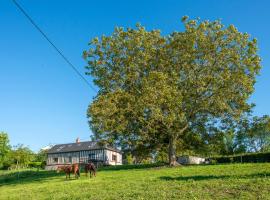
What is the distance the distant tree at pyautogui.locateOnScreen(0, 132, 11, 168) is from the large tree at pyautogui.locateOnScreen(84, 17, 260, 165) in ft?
197

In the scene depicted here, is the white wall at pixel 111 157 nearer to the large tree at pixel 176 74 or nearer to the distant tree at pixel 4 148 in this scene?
the distant tree at pixel 4 148

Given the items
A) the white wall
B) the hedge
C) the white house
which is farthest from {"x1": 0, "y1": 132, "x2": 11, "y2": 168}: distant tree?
the hedge

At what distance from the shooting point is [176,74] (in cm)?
4172

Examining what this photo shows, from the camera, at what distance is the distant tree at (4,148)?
310ft

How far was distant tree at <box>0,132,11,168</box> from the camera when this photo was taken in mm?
94562

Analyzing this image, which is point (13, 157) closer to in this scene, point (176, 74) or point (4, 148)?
point (4, 148)

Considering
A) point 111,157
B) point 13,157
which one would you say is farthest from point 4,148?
point 111,157

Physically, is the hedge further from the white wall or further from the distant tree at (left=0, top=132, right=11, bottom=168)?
the distant tree at (left=0, top=132, right=11, bottom=168)

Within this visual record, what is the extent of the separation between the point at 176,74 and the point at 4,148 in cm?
6816

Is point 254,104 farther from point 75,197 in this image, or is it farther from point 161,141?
point 75,197

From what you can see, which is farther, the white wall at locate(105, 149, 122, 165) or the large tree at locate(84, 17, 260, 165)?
the white wall at locate(105, 149, 122, 165)

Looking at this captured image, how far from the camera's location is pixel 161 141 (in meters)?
48.2

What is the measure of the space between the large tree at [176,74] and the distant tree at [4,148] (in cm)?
5991

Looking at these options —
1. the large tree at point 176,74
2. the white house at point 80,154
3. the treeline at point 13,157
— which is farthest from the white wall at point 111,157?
the large tree at point 176,74
